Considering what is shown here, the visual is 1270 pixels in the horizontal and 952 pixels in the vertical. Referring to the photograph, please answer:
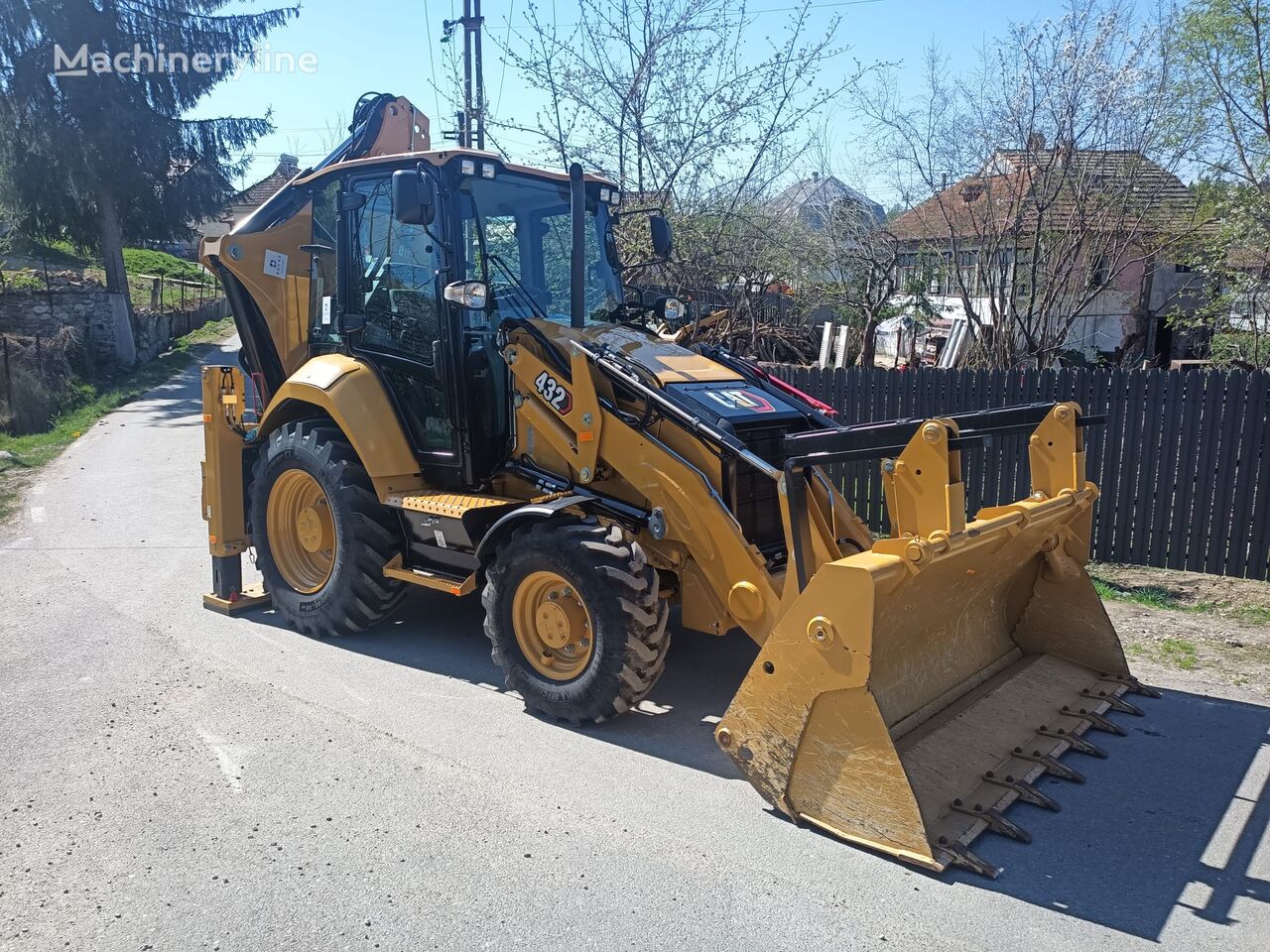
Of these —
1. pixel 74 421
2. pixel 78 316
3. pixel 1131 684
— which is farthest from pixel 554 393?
pixel 78 316

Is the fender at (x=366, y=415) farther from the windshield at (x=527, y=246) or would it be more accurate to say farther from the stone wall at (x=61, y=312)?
the stone wall at (x=61, y=312)

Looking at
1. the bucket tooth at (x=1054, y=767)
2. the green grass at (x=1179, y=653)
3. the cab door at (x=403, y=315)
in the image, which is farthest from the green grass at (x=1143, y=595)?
the cab door at (x=403, y=315)

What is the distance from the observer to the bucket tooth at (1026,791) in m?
4.07

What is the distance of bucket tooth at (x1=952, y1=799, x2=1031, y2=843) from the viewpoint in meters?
3.83

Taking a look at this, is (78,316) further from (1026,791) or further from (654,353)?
(1026,791)

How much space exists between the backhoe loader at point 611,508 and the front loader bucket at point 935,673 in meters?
0.01

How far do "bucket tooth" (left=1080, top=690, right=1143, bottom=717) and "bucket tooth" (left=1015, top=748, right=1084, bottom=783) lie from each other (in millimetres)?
827

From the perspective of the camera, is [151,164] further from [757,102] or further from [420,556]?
[420,556]

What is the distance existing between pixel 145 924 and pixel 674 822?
6.67 ft

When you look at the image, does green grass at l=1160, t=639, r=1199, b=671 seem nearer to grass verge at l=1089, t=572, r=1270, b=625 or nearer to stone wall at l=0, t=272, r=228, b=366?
grass verge at l=1089, t=572, r=1270, b=625

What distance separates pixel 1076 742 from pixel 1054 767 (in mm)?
345

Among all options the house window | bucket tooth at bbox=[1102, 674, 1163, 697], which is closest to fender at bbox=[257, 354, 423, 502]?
bucket tooth at bbox=[1102, 674, 1163, 697]

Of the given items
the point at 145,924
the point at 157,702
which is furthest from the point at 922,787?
the point at 157,702

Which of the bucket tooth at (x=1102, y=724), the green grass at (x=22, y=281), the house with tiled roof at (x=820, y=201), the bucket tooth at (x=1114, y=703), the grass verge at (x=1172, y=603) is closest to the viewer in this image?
the bucket tooth at (x=1102, y=724)
